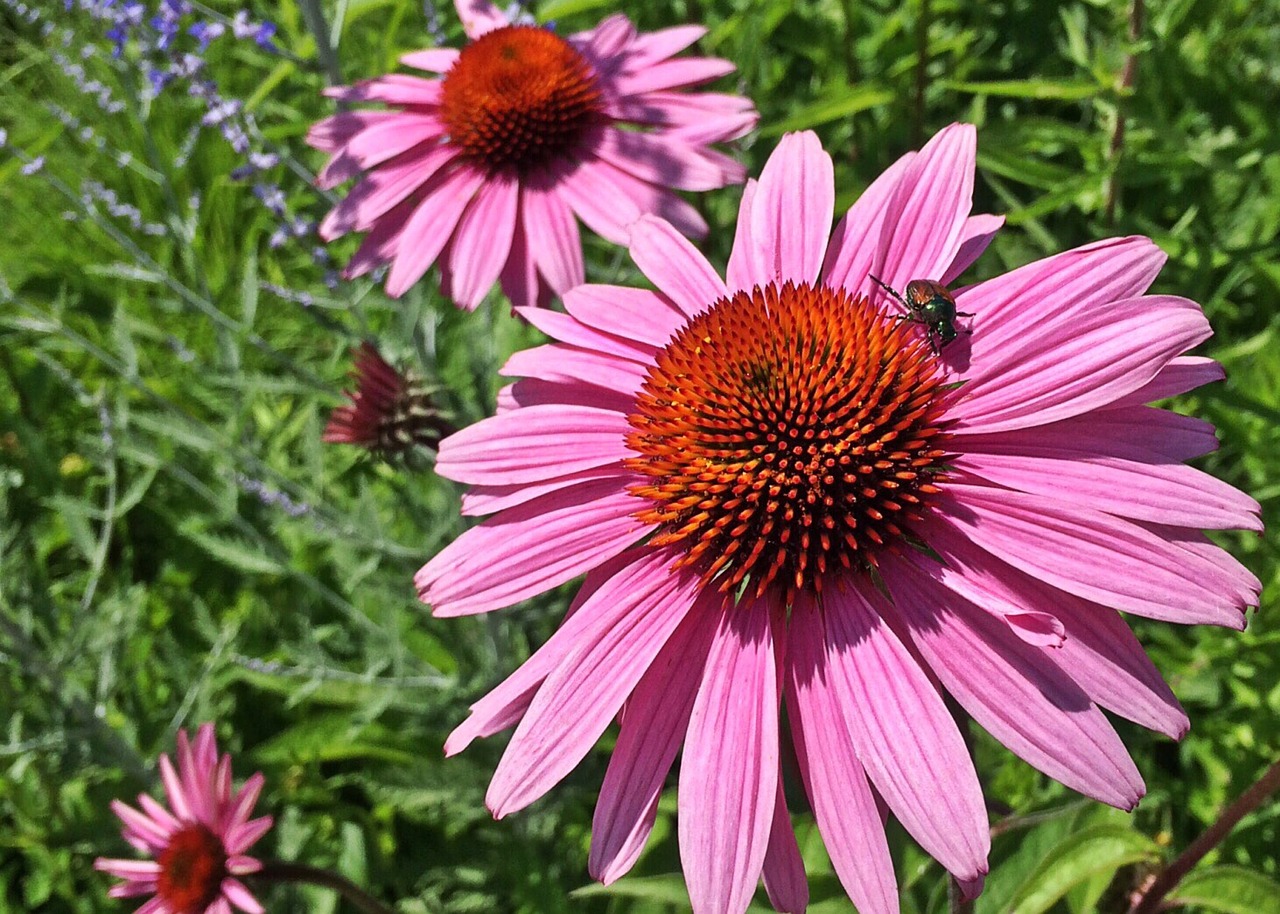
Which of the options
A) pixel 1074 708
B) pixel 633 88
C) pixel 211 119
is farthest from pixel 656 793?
pixel 211 119

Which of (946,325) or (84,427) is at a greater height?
(84,427)

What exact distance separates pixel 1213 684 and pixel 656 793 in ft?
4.32

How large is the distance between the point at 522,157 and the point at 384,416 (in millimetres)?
617

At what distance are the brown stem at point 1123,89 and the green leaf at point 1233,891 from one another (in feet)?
3.91

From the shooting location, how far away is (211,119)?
192 cm

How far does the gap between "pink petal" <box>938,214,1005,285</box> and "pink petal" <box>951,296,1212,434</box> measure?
0.19 metres

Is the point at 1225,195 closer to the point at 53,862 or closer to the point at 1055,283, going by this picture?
the point at 1055,283

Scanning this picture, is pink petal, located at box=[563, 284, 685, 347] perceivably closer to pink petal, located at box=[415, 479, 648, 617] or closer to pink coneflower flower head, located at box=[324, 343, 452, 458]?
pink petal, located at box=[415, 479, 648, 617]

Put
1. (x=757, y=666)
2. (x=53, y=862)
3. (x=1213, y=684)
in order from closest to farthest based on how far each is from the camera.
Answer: (x=757, y=666), (x=1213, y=684), (x=53, y=862)

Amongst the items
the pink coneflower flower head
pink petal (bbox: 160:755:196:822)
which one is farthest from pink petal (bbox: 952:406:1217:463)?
pink petal (bbox: 160:755:196:822)

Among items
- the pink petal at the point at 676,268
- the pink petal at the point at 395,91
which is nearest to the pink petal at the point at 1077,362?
the pink petal at the point at 676,268

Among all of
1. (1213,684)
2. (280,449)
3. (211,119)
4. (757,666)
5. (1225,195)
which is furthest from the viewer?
(280,449)

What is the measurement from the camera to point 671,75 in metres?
1.96

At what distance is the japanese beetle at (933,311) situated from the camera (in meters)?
1.06
